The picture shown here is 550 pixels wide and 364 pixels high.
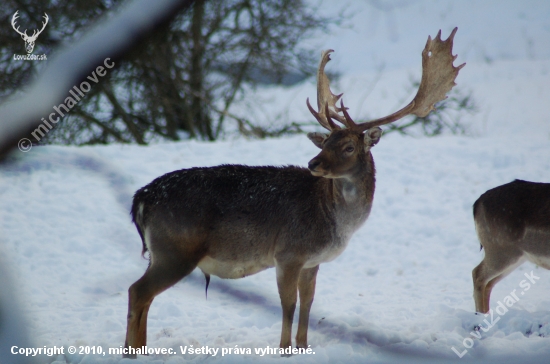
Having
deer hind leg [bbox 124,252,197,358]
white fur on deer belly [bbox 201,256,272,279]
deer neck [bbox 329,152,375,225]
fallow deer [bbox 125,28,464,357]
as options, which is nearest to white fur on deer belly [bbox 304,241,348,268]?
fallow deer [bbox 125,28,464,357]

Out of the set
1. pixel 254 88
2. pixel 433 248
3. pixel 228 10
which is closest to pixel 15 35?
pixel 228 10

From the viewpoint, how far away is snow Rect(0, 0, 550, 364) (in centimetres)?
600

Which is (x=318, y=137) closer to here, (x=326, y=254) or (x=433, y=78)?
(x=326, y=254)

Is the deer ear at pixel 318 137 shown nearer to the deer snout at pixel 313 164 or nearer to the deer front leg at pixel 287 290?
the deer snout at pixel 313 164

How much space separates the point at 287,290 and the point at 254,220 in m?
0.70

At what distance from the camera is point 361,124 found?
5.96 meters

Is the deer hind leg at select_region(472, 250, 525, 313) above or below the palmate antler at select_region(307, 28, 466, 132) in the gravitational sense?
below

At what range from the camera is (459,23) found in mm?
24750

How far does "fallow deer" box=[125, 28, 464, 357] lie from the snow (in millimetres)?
702

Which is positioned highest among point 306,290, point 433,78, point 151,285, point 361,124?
point 433,78

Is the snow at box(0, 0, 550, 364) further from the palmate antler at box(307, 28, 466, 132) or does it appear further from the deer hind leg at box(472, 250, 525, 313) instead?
the palmate antler at box(307, 28, 466, 132)

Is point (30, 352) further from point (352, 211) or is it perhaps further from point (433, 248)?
point (433, 248)

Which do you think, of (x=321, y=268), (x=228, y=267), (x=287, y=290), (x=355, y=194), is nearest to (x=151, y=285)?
(x=228, y=267)

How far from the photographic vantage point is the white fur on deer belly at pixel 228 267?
5.74 meters
